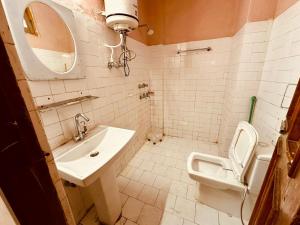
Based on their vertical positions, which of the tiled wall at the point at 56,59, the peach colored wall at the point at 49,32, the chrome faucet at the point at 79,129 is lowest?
the chrome faucet at the point at 79,129

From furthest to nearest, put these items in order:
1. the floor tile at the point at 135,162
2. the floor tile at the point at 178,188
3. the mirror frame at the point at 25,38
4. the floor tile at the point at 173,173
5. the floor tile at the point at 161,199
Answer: the floor tile at the point at 135,162
the floor tile at the point at 173,173
the floor tile at the point at 178,188
the floor tile at the point at 161,199
the mirror frame at the point at 25,38

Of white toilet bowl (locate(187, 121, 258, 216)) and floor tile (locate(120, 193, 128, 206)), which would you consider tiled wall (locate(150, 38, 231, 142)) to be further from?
floor tile (locate(120, 193, 128, 206))

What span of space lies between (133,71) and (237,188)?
5.73ft

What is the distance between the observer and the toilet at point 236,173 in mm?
1016

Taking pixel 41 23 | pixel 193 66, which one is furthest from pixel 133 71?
pixel 41 23

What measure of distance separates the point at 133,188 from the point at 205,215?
0.79 meters

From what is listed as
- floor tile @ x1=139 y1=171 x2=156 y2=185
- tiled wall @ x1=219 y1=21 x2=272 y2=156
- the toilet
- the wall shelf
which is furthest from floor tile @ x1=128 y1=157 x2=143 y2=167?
tiled wall @ x1=219 y1=21 x2=272 y2=156

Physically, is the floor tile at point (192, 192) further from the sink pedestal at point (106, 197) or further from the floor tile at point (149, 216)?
the sink pedestal at point (106, 197)

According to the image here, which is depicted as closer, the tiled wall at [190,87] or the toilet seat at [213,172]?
the toilet seat at [213,172]

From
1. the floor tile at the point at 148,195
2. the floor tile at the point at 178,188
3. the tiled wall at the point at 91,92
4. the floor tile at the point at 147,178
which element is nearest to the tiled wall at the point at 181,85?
the tiled wall at the point at 91,92

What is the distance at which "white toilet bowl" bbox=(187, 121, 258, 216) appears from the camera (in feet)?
3.63

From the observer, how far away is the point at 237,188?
1.10 m

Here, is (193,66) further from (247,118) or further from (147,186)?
(147,186)

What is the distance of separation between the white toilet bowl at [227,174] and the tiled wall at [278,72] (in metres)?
0.21
